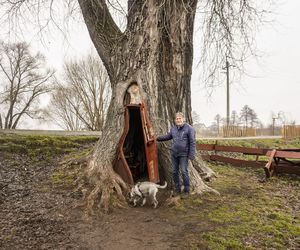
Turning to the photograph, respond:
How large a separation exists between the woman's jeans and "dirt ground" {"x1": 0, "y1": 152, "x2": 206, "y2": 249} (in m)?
0.36

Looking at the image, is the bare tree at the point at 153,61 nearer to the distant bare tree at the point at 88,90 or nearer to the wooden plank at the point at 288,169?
the wooden plank at the point at 288,169

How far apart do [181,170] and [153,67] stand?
98.5 inches

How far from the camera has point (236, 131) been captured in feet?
105

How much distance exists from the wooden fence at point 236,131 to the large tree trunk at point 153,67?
2421 cm

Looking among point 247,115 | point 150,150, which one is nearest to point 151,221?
point 150,150

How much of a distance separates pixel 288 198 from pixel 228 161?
3.86 meters

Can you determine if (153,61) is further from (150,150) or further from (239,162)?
(239,162)

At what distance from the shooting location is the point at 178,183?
22.1ft

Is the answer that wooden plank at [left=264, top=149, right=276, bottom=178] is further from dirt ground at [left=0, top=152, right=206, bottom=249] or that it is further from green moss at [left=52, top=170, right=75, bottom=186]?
green moss at [left=52, top=170, right=75, bottom=186]

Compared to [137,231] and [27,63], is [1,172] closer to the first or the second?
[137,231]

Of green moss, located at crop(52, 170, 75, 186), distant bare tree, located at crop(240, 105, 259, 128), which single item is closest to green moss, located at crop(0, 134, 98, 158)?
green moss, located at crop(52, 170, 75, 186)

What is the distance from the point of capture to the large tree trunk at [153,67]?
716 cm

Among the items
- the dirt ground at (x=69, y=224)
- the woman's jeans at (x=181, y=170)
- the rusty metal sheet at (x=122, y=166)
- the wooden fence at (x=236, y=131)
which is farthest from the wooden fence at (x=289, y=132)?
the dirt ground at (x=69, y=224)

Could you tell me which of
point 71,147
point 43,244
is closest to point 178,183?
point 43,244
